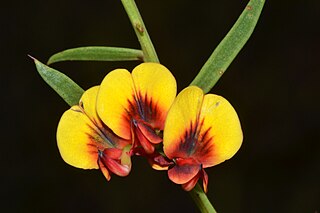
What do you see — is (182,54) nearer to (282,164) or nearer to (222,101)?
(282,164)

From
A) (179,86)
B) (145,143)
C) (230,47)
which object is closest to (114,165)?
(145,143)

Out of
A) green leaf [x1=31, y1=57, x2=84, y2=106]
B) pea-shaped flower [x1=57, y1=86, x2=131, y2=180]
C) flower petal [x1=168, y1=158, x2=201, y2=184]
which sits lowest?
flower petal [x1=168, y1=158, x2=201, y2=184]

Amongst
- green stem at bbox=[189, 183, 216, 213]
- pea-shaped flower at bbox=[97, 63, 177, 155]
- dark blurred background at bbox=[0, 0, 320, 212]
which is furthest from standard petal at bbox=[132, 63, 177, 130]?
dark blurred background at bbox=[0, 0, 320, 212]

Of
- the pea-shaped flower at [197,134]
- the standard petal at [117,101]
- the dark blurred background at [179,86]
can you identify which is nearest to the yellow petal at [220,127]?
the pea-shaped flower at [197,134]

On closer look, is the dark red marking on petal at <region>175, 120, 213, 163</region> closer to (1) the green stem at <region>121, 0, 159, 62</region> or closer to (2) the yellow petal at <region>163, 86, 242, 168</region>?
(2) the yellow petal at <region>163, 86, 242, 168</region>

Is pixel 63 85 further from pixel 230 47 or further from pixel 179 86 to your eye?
pixel 179 86

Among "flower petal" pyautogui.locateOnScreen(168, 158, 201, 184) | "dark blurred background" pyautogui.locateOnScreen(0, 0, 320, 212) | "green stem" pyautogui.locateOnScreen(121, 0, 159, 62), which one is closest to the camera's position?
"flower petal" pyautogui.locateOnScreen(168, 158, 201, 184)

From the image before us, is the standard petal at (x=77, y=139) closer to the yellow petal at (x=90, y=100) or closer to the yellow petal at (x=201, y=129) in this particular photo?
the yellow petal at (x=90, y=100)
